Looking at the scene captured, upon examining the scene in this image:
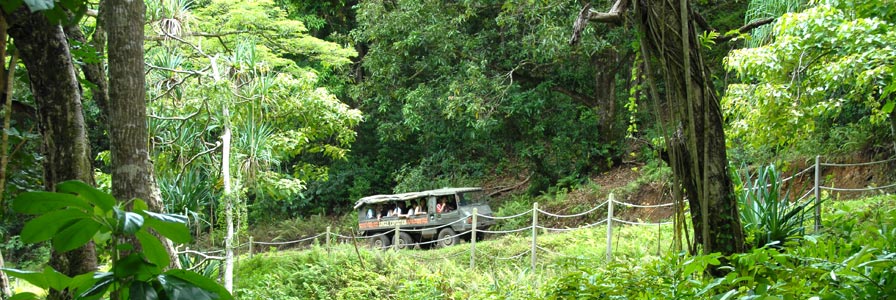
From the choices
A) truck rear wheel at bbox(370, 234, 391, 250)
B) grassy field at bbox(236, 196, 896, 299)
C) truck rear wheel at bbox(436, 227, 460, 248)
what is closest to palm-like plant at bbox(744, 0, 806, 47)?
grassy field at bbox(236, 196, 896, 299)

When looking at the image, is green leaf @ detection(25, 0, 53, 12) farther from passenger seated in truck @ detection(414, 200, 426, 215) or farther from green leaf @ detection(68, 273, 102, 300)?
passenger seated in truck @ detection(414, 200, 426, 215)

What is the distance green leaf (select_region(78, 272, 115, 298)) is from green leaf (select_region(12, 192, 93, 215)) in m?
0.14

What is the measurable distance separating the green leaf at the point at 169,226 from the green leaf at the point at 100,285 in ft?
0.48

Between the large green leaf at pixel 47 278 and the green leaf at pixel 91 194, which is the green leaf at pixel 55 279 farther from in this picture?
the green leaf at pixel 91 194

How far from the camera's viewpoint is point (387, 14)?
18266 millimetres

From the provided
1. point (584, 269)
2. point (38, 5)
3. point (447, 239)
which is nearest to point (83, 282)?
point (38, 5)

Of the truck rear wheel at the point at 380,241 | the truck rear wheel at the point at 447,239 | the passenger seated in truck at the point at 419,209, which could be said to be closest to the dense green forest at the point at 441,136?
the truck rear wheel at the point at 447,239

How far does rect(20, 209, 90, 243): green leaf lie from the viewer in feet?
3.92

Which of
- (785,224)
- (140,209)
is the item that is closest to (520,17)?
(785,224)

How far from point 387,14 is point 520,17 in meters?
3.28

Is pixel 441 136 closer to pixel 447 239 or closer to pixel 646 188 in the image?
pixel 447 239

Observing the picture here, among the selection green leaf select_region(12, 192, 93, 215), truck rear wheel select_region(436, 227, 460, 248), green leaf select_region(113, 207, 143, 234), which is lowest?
truck rear wheel select_region(436, 227, 460, 248)

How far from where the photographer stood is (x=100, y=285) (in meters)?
1.27

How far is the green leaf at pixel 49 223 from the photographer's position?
1.19m
